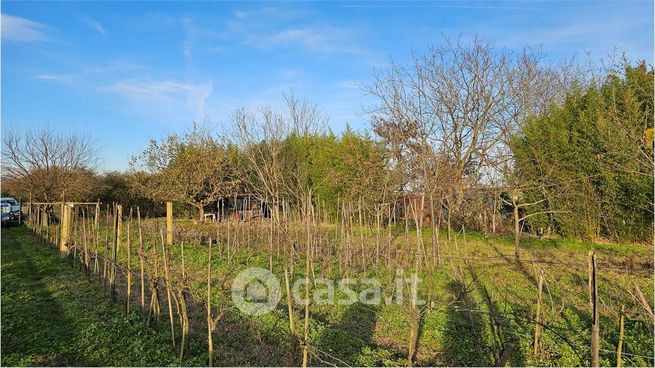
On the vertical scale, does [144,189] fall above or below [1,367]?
above

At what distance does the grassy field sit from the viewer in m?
3.55

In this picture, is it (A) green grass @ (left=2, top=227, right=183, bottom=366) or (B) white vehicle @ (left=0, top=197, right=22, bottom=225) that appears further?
(B) white vehicle @ (left=0, top=197, right=22, bottom=225)

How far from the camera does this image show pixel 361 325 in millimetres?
4395

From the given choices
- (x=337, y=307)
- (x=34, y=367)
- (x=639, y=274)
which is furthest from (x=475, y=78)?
(x=34, y=367)

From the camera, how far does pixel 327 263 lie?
6.01 m

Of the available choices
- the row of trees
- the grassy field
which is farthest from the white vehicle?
the grassy field

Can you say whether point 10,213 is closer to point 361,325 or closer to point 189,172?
point 189,172

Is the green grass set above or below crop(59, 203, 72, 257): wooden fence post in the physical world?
below

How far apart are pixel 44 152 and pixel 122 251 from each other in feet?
35.8

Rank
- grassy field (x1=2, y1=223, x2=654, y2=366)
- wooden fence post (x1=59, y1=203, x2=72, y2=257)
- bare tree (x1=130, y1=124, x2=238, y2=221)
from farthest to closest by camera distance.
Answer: bare tree (x1=130, y1=124, x2=238, y2=221), wooden fence post (x1=59, y1=203, x2=72, y2=257), grassy field (x1=2, y1=223, x2=654, y2=366)

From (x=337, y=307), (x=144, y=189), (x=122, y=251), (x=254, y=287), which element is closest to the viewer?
(x=337, y=307)

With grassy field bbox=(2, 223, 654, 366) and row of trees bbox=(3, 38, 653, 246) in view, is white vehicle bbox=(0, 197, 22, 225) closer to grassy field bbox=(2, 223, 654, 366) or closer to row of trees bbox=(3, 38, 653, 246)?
row of trees bbox=(3, 38, 653, 246)

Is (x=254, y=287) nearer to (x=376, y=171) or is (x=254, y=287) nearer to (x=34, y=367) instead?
(x=34, y=367)

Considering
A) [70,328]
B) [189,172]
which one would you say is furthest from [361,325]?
[189,172]
